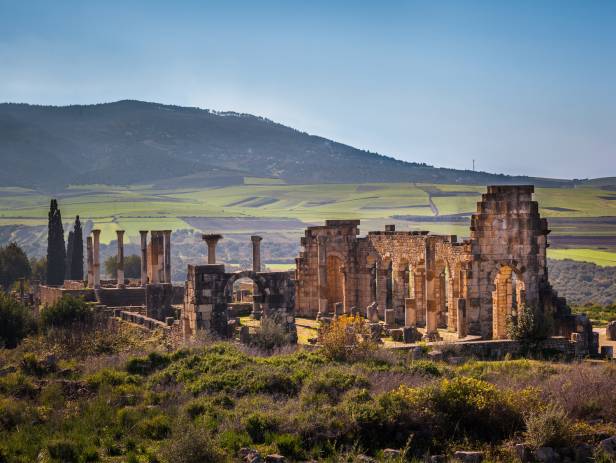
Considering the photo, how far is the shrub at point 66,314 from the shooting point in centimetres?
3534

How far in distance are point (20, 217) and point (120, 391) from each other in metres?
142

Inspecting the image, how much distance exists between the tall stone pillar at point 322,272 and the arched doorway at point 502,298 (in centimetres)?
1023

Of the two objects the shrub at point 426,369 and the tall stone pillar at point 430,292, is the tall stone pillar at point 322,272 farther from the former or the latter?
the shrub at point 426,369

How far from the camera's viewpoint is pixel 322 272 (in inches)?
1695

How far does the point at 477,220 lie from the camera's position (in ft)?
110

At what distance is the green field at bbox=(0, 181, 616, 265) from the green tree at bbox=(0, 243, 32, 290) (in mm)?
41496

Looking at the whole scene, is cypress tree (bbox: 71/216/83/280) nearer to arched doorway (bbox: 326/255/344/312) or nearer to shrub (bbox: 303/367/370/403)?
arched doorway (bbox: 326/255/344/312)

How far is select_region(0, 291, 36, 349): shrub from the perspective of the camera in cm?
3391

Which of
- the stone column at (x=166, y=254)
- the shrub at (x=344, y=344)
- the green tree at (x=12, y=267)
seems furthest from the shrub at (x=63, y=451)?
the green tree at (x=12, y=267)

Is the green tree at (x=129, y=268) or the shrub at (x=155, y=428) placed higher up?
the green tree at (x=129, y=268)

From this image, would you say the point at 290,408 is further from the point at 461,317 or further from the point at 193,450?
the point at 461,317

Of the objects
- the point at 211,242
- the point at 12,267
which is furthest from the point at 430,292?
the point at 12,267

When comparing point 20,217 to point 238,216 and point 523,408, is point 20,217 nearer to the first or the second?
point 238,216

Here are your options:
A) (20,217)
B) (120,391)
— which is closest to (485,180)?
(20,217)
